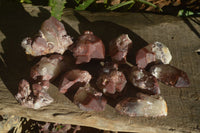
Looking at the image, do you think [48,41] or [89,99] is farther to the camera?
[48,41]

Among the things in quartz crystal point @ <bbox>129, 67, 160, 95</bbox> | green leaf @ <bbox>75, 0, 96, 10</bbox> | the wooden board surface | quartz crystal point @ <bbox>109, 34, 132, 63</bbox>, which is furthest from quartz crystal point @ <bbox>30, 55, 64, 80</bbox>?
green leaf @ <bbox>75, 0, 96, 10</bbox>

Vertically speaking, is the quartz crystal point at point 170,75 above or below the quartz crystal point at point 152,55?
below

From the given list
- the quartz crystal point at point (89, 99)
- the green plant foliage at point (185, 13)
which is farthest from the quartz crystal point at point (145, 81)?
the green plant foliage at point (185, 13)

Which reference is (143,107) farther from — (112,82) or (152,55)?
(152,55)

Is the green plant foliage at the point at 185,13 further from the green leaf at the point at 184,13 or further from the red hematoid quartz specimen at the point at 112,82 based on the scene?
the red hematoid quartz specimen at the point at 112,82

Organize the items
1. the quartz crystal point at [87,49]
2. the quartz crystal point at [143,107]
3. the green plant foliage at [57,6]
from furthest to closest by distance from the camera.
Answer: the green plant foliage at [57,6] < the quartz crystal point at [87,49] < the quartz crystal point at [143,107]

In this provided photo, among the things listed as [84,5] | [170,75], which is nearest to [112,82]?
[170,75]

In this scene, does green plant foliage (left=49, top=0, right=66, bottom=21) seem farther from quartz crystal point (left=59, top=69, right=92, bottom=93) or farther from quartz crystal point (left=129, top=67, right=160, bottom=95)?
quartz crystal point (left=129, top=67, right=160, bottom=95)
